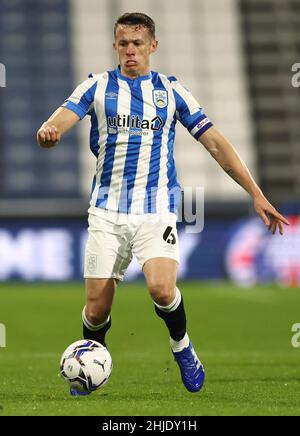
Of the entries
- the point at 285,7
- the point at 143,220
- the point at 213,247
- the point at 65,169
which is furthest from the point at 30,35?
the point at 143,220

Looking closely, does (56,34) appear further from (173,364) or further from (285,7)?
(173,364)

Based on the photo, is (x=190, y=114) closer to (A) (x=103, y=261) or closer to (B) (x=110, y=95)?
(B) (x=110, y=95)

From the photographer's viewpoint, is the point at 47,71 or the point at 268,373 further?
the point at 47,71

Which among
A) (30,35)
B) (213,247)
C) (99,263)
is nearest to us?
(99,263)

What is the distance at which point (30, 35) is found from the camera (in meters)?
25.0

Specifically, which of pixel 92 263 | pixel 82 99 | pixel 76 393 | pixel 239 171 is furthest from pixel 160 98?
pixel 76 393

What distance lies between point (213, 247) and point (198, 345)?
10.0 meters

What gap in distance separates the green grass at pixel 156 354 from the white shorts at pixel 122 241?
2.53 ft

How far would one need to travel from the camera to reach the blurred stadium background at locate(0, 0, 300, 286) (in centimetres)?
1969

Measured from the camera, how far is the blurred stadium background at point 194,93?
1969 centimetres

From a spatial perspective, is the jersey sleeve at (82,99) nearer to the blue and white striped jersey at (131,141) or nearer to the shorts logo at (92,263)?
the blue and white striped jersey at (131,141)

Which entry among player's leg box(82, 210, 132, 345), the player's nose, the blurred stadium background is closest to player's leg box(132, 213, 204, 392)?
player's leg box(82, 210, 132, 345)

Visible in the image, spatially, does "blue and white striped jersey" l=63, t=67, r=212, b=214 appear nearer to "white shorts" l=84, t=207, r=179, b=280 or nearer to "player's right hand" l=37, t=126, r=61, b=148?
"white shorts" l=84, t=207, r=179, b=280

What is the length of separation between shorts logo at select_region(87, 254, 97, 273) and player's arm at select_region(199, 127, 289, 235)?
0.94m
